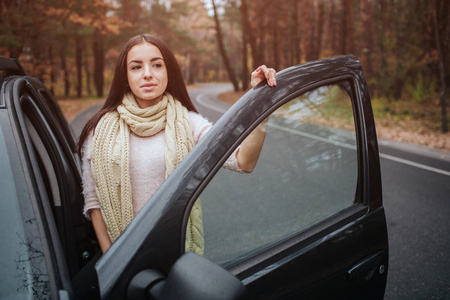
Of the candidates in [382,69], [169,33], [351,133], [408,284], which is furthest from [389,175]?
[169,33]

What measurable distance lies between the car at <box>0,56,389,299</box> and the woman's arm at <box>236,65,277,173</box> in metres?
0.03

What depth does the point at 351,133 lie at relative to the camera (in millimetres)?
1713

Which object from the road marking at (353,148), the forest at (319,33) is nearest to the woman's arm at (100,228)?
the road marking at (353,148)

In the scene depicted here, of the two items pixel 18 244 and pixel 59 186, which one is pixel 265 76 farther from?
pixel 59 186

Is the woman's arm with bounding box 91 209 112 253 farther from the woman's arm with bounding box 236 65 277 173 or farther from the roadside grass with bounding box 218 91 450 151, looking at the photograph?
the roadside grass with bounding box 218 91 450 151

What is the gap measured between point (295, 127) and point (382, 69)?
18747mm

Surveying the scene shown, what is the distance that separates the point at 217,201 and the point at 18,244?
3.82 feet

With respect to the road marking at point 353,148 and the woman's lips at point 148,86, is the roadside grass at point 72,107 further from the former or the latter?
the woman's lips at point 148,86

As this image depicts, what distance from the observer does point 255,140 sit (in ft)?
4.46

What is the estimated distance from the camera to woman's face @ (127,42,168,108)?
62.7 inches

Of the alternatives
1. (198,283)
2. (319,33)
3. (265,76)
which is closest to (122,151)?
(265,76)

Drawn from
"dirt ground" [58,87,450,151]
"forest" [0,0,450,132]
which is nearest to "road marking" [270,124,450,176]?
"dirt ground" [58,87,450,151]

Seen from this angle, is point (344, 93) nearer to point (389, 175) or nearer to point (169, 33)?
point (389, 175)

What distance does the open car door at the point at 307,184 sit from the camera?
1.07 metres
